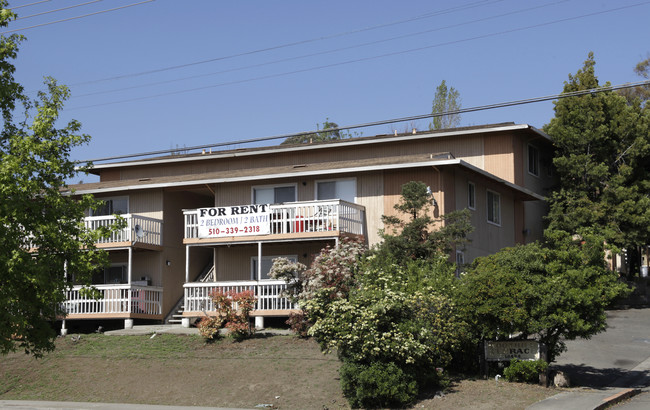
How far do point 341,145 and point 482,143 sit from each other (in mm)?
5888

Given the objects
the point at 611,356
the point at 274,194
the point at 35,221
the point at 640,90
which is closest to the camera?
the point at 35,221

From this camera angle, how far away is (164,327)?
2788 cm

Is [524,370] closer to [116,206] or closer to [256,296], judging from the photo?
[256,296]

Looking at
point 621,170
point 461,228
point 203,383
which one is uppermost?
point 621,170

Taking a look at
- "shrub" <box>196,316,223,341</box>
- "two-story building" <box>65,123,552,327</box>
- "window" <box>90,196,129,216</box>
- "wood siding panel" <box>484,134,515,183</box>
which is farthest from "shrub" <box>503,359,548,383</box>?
"window" <box>90,196,129,216</box>

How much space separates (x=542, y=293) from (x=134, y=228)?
15941 mm

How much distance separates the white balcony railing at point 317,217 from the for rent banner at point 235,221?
331mm

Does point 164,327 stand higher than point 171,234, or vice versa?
point 171,234

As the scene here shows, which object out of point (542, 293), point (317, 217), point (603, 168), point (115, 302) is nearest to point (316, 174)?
point (317, 217)

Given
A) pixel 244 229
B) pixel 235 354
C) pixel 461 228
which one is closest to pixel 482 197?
pixel 461 228

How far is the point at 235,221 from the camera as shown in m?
27.6

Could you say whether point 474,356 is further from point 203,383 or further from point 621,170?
point 621,170

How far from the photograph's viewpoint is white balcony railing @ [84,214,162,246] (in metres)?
28.9

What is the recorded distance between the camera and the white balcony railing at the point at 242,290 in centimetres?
2628
